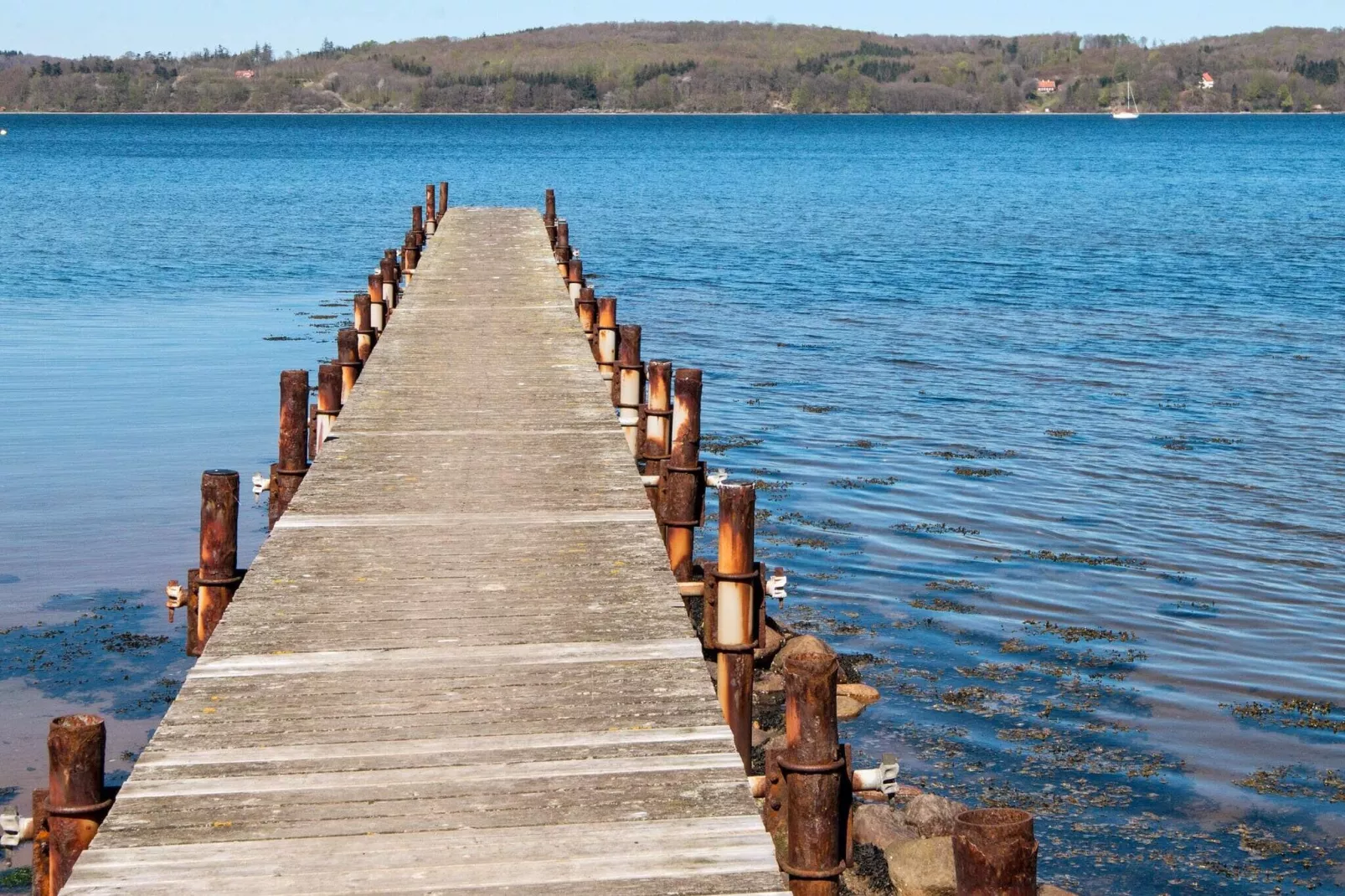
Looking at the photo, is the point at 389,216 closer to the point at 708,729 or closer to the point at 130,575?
the point at 130,575

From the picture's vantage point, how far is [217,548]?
8609mm

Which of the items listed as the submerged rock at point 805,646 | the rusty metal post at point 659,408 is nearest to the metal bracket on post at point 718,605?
the submerged rock at point 805,646

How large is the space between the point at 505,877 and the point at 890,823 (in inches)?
186

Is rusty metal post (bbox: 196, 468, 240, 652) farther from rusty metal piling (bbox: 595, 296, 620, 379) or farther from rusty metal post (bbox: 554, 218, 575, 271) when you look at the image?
rusty metal post (bbox: 554, 218, 575, 271)

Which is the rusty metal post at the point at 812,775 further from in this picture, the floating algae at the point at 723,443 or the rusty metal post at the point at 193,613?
the floating algae at the point at 723,443

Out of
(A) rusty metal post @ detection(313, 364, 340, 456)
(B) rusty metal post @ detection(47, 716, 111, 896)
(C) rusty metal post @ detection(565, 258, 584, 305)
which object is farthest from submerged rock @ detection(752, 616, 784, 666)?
(C) rusty metal post @ detection(565, 258, 584, 305)

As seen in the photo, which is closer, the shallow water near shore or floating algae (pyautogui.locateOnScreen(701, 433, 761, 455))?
the shallow water near shore

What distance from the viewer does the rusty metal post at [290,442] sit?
1154 cm

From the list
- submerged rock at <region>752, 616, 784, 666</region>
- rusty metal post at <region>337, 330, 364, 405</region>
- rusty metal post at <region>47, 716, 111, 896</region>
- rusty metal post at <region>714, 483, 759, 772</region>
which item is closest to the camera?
rusty metal post at <region>47, 716, 111, 896</region>

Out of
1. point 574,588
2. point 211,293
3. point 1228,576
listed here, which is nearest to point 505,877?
point 574,588

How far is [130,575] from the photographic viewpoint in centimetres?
1507

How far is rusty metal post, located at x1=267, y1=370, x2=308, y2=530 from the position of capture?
11.5m

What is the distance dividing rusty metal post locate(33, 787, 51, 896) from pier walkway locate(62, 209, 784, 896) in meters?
0.33

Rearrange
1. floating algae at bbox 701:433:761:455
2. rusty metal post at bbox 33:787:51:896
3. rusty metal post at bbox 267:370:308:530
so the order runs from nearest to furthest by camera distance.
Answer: rusty metal post at bbox 33:787:51:896 < rusty metal post at bbox 267:370:308:530 < floating algae at bbox 701:433:761:455
